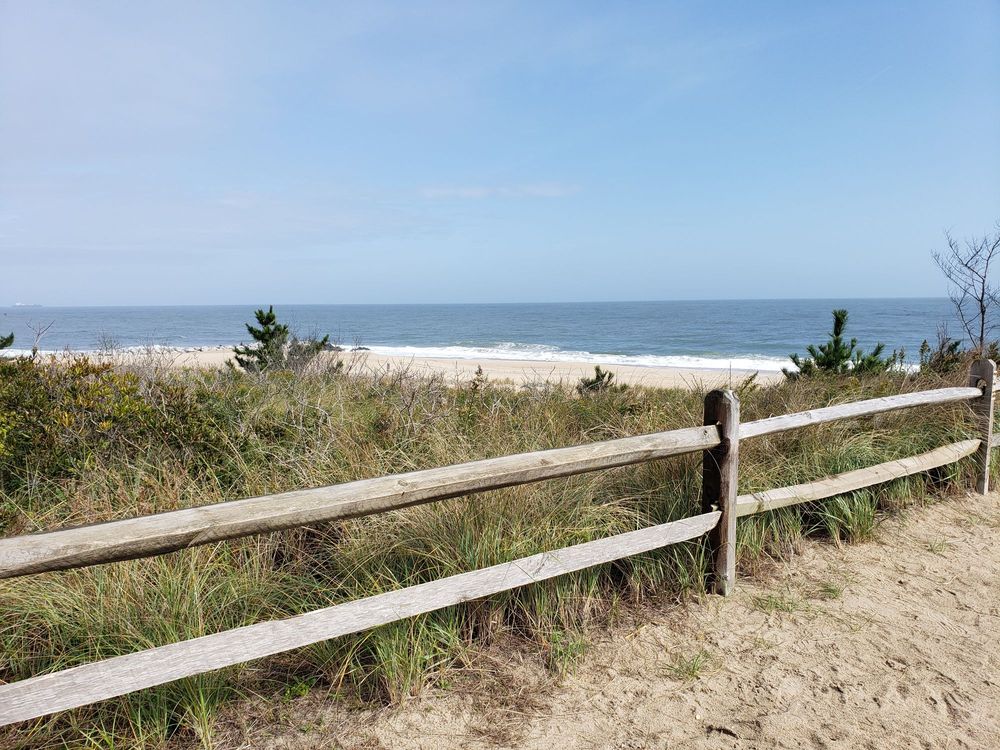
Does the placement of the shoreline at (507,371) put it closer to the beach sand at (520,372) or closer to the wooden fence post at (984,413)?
the beach sand at (520,372)

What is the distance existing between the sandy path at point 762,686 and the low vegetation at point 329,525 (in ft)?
0.59

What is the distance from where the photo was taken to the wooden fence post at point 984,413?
5.96 metres

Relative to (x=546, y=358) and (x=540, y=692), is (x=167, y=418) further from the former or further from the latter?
(x=546, y=358)

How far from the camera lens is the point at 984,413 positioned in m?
6.01

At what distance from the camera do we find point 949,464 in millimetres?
5984

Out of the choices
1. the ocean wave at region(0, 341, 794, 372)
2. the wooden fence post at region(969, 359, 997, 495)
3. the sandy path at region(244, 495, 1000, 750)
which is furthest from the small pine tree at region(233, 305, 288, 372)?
the ocean wave at region(0, 341, 794, 372)

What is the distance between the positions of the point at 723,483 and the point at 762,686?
118 cm

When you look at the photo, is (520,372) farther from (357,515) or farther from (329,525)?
(357,515)

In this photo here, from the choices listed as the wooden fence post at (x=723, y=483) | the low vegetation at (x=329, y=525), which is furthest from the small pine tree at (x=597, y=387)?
the wooden fence post at (x=723, y=483)

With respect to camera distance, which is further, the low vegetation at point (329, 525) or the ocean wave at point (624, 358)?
the ocean wave at point (624, 358)

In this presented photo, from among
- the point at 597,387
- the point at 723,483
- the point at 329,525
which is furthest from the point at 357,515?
the point at 597,387

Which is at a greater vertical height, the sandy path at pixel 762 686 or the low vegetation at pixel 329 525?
the low vegetation at pixel 329 525

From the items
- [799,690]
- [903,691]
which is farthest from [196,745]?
[903,691]

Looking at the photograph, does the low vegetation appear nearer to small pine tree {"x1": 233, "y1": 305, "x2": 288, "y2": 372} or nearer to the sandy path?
the sandy path
